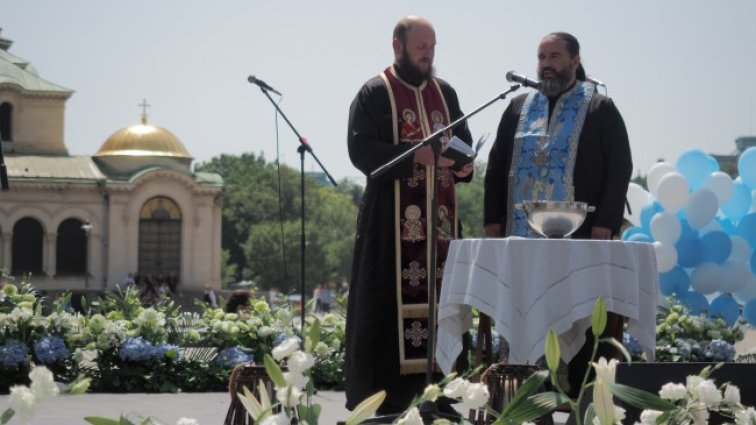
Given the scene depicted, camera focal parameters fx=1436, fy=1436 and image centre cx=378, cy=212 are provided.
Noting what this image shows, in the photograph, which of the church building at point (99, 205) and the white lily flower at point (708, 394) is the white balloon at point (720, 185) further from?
the church building at point (99, 205)

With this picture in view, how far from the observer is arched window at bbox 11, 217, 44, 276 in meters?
69.5

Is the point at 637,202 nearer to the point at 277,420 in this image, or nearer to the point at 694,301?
the point at 694,301

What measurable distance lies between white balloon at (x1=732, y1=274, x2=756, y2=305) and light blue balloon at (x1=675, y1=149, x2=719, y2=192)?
4.11ft

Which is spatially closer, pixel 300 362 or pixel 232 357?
pixel 300 362

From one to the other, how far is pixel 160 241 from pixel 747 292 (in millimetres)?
57335

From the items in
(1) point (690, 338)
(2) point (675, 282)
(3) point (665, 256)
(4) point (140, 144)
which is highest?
(4) point (140, 144)

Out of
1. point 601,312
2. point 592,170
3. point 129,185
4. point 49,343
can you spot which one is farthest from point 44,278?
point 601,312

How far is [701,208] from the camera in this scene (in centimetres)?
1580

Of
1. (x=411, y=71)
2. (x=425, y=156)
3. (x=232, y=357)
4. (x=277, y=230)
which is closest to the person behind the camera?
(x=425, y=156)

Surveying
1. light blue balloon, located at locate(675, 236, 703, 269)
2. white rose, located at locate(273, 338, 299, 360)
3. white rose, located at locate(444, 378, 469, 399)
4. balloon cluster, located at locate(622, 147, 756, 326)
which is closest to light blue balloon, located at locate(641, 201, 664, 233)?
balloon cluster, located at locate(622, 147, 756, 326)

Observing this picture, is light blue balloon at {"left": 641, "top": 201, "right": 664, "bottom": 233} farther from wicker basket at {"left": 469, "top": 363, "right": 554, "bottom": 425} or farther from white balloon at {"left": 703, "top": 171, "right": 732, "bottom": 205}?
wicker basket at {"left": 469, "top": 363, "right": 554, "bottom": 425}

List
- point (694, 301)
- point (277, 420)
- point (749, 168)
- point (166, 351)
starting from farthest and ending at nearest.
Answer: point (749, 168) → point (694, 301) → point (166, 351) → point (277, 420)

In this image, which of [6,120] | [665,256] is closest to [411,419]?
[665,256]

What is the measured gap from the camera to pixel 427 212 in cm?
785
